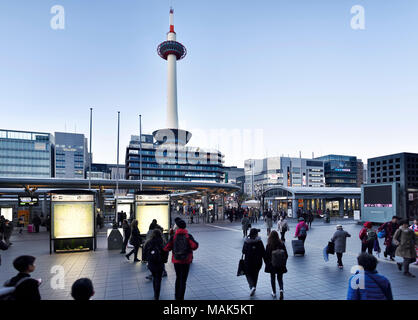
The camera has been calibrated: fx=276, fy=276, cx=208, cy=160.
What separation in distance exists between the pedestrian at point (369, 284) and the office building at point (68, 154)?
509 feet

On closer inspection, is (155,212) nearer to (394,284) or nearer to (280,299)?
(280,299)

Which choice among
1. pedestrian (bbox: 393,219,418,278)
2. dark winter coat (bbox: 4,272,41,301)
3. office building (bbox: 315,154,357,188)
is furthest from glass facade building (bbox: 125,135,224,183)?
dark winter coat (bbox: 4,272,41,301)

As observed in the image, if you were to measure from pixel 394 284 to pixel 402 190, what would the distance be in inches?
814

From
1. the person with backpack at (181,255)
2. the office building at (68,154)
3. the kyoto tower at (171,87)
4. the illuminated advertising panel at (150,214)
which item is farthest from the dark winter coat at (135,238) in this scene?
the office building at (68,154)

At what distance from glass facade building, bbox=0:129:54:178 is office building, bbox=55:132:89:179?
97.6 ft

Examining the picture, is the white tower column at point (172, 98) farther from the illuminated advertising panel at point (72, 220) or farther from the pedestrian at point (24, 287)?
the pedestrian at point (24, 287)

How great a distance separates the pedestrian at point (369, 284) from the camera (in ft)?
11.1

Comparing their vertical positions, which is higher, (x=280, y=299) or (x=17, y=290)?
(x=17, y=290)

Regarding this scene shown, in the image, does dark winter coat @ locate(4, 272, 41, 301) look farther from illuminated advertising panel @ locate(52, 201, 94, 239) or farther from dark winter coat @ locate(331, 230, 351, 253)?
illuminated advertising panel @ locate(52, 201, 94, 239)

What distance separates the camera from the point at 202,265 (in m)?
10.2

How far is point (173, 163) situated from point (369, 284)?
125 m

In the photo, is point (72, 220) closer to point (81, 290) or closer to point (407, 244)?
point (81, 290)

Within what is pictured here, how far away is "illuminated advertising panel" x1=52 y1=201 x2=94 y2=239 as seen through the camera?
13.1 m
